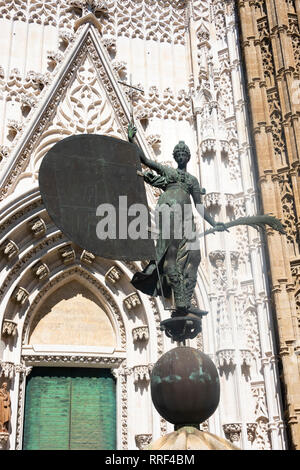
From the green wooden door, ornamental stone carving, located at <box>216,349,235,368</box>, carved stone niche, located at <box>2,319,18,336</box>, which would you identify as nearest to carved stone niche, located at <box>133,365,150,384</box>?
the green wooden door

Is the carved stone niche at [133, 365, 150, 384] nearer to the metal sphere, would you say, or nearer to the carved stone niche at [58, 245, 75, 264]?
the carved stone niche at [58, 245, 75, 264]

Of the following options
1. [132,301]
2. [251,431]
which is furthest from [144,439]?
[132,301]

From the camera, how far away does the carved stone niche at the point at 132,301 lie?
1210 cm

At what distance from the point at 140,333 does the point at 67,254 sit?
225 cm

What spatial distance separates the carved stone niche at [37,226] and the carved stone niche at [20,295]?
1130 mm

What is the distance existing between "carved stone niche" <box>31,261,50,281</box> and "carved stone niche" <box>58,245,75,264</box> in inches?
17.0

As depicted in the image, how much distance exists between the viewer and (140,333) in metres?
11.9

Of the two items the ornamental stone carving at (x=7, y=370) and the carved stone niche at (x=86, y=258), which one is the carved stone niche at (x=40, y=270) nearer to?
the carved stone niche at (x=86, y=258)

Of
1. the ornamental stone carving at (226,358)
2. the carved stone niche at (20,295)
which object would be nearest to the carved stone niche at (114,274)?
the carved stone niche at (20,295)

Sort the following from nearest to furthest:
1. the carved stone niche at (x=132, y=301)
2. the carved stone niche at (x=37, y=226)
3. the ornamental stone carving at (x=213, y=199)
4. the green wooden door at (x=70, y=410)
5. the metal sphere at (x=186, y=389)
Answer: the metal sphere at (x=186, y=389)
the green wooden door at (x=70, y=410)
the carved stone niche at (x=37, y=226)
the carved stone niche at (x=132, y=301)
the ornamental stone carving at (x=213, y=199)

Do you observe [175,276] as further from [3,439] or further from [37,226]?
[37,226]

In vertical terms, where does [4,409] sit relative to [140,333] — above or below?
below
